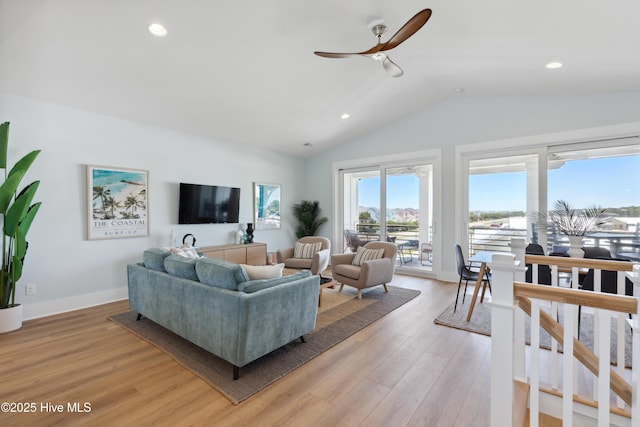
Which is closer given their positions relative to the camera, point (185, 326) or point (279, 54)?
point (185, 326)

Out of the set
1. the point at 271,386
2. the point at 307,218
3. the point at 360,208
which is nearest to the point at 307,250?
the point at 307,218

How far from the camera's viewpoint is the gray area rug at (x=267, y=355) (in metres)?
Answer: 2.25

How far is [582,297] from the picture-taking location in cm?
127

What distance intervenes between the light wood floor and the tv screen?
2.18 meters

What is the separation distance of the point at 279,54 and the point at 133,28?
141 centimetres

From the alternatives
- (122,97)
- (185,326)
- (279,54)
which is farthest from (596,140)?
(122,97)

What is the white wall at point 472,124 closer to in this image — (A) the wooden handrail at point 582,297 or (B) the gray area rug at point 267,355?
(B) the gray area rug at point 267,355

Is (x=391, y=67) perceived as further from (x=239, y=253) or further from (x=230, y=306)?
(x=239, y=253)

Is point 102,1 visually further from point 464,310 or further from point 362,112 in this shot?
point 464,310

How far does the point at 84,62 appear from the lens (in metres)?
3.05

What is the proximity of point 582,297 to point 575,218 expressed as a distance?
3928 millimetres

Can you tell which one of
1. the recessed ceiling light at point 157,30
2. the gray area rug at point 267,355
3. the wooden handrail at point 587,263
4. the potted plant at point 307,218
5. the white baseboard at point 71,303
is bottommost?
the gray area rug at point 267,355

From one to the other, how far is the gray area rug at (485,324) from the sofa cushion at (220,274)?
7.79 ft

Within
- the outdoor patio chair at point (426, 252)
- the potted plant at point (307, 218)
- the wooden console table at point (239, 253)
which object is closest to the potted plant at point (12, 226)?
the wooden console table at point (239, 253)
